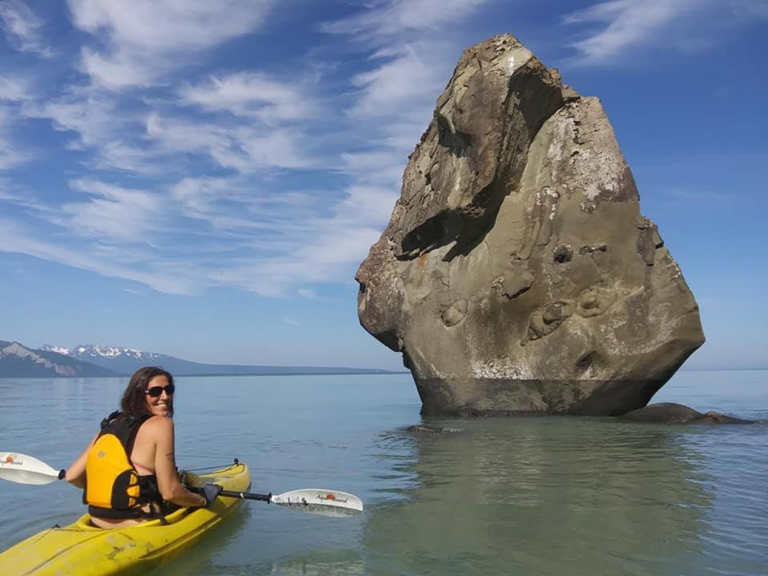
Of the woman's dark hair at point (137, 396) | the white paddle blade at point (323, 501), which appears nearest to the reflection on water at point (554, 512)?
the white paddle blade at point (323, 501)

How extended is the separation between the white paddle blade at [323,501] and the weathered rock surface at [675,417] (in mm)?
12801

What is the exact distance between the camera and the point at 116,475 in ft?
17.8

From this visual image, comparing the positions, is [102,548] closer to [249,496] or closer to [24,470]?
[249,496]

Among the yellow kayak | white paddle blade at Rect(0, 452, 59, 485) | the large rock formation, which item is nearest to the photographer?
the yellow kayak

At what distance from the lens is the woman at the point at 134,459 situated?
5.45 metres

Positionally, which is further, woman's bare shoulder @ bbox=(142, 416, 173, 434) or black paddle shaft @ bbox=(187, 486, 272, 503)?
black paddle shaft @ bbox=(187, 486, 272, 503)

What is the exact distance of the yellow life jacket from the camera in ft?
→ 17.8

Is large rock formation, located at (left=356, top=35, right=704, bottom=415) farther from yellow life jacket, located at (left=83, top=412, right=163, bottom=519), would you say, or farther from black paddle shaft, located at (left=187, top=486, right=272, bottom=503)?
yellow life jacket, located at (left=83, top=412, right=163, bottom=519)

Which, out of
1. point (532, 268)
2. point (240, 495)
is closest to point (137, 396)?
point (240, 495)

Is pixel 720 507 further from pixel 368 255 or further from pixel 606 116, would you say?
pixel 368 255

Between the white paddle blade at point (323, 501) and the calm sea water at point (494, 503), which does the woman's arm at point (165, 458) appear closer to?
the calm sea water at point (494, 503)

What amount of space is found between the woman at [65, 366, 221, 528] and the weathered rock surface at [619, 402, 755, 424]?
A: 14894mm

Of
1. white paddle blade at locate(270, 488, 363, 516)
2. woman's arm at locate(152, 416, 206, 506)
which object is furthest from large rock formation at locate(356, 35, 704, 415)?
woman's arm at locate(152, 416, 206, 506)

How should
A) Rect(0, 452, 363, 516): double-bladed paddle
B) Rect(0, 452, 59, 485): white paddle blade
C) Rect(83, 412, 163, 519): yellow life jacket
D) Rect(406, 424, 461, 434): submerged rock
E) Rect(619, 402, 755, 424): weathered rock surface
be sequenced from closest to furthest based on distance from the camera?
Rect(83, 412, 163, 519): yellow life jacket
Rect(0, 452, 363, 516): double-bladed paddle
Rect(0, 452, 59, 485): white paddle blade
Rect(406, 424, 461, 434): submerged rock
Rect(619, 402, 755, 424): weathered rock surface
